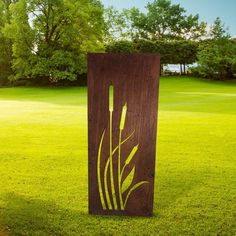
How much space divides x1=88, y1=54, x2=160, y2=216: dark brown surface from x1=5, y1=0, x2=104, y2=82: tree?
1275 inches

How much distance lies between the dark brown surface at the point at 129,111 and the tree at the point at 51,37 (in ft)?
106

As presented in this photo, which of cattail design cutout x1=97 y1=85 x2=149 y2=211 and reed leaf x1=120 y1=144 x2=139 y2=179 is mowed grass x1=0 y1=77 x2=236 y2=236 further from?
reed leaf x1=120 y1=144 x2=139 y2=179

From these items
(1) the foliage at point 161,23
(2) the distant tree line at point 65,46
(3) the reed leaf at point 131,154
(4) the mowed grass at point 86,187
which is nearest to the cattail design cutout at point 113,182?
(3) the reed leaf at point 131,154

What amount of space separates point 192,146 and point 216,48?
120 feet

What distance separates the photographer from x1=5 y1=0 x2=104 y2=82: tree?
36312mm

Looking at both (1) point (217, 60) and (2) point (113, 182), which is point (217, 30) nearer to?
(1) point (217, 60)

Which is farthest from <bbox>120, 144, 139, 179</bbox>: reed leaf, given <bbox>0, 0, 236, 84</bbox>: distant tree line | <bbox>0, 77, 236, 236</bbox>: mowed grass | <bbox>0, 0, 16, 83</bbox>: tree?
<bbox>0, 0, 16, 83</bbox>: tree

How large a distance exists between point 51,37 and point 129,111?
37.2 metres

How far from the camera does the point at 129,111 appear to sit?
150 inches

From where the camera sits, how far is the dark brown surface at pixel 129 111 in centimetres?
368

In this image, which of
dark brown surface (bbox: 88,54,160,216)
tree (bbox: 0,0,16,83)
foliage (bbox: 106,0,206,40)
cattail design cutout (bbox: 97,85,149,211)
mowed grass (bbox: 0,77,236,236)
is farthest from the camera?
foliage (bbox: 106,0,206,40)

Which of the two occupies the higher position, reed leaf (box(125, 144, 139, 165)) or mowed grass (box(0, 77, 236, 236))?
reed leaf (box(125, 144, 139, 165))

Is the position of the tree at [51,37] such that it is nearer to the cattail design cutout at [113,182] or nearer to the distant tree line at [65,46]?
the distant tree line at [65,46]

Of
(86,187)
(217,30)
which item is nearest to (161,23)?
(217,30)
